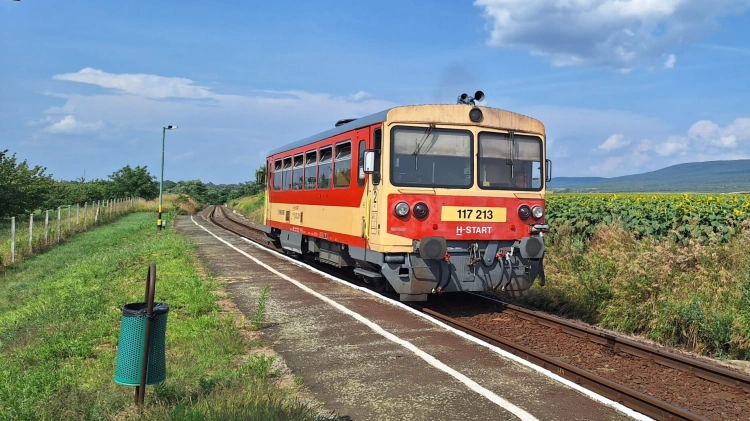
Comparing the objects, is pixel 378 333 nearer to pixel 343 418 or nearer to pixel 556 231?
pixel 343 418

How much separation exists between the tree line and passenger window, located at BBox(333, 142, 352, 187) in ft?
30.0

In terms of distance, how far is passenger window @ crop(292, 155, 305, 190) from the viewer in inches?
559

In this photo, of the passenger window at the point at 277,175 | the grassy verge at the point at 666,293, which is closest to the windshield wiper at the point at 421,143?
the grassy verge at the point at 666,293

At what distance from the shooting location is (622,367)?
22.5 feet

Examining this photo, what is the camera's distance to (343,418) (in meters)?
4.92

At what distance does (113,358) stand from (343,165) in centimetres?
548

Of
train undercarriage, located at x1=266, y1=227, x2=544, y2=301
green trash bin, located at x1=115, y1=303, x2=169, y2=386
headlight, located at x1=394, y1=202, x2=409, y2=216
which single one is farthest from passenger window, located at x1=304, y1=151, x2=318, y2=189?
green trash bin, located at x1=115, y1=303, x2=169, y2=386

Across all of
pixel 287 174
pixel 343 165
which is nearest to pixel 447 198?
pixel 343 165

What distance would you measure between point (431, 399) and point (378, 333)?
239cm

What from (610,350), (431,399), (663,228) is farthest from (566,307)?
(431,399)

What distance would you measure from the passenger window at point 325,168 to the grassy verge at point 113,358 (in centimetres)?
293

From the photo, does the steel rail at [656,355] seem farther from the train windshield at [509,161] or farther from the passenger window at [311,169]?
the passenger window at [311,169]

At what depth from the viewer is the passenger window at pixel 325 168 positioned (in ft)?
38.8

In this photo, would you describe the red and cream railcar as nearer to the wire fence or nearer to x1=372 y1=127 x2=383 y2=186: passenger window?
x1=372 y1=127 x2=383 y2=186: passenger window
